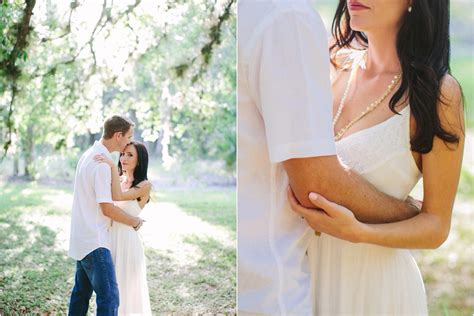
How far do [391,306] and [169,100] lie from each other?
1277mm

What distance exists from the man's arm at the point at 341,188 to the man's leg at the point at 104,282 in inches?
27.0

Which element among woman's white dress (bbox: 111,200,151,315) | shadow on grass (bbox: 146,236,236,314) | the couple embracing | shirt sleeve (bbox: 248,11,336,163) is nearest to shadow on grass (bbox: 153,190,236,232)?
shadow on grass (bbox: 146,236,236,314)

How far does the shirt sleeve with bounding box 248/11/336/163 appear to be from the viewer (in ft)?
2.28

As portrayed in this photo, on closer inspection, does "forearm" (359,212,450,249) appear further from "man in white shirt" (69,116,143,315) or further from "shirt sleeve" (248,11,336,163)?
→ "man in white shirt" (69,116,143,315)

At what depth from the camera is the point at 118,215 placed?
4.51ft

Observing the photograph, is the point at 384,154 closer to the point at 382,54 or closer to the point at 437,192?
the point at 437,192

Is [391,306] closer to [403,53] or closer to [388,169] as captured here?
[388,169]

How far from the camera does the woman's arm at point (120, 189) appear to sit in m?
1.32

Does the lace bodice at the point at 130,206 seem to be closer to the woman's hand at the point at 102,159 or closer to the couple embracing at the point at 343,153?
the woman's hand at the point at 102,159

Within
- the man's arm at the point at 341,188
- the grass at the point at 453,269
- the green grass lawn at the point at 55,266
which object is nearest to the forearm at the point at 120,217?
the green grass lawn at the point at 55,266

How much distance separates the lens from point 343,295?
36.6 inches

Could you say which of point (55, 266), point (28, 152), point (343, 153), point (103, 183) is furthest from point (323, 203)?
point (28, 152)

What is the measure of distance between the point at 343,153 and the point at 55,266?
116cm

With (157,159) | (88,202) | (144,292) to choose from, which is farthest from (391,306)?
(157,159)
